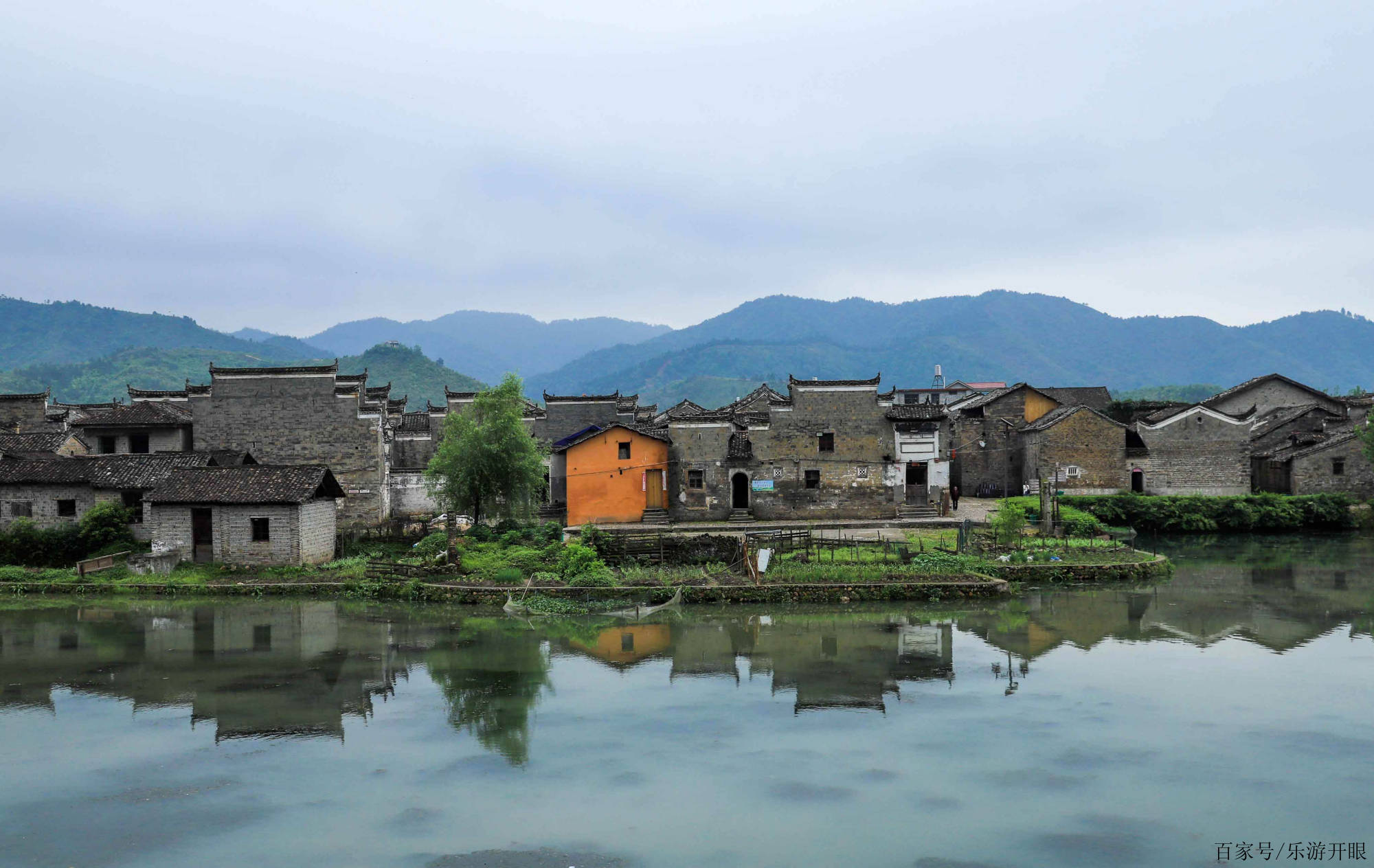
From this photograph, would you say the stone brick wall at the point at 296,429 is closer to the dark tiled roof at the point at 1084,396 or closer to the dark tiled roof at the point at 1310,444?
the dark tiled roof at the point at 1310,444

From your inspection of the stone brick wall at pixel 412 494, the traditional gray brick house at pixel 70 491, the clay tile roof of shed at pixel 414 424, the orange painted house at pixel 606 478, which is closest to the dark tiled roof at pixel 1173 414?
the orange painted house at pixel 606 478

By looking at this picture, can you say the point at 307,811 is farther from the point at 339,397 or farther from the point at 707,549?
the point at 339,397

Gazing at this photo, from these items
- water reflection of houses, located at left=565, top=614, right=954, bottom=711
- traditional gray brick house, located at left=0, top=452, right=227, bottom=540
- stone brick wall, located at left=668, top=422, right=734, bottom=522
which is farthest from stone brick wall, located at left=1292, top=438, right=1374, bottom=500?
traditional gray brick house, located at left=0, top=452, right=227, bottom=540

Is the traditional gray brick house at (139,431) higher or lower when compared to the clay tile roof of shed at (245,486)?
higher

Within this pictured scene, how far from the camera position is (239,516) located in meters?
26.8

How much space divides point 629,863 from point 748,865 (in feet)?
4.09

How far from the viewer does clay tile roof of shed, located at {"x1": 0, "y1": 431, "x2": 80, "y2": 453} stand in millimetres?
32906

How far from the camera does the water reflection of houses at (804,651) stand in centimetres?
1650

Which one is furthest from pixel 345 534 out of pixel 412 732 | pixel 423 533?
pixel 412 732

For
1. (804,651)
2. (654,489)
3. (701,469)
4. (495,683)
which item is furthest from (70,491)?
(804,651)

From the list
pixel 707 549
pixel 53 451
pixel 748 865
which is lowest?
pixel 748 865

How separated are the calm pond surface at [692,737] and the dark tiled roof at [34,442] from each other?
12658 millimetres

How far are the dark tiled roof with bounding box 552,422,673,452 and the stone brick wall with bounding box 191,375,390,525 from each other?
24.1 ft

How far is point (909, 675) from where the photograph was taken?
17016mm
